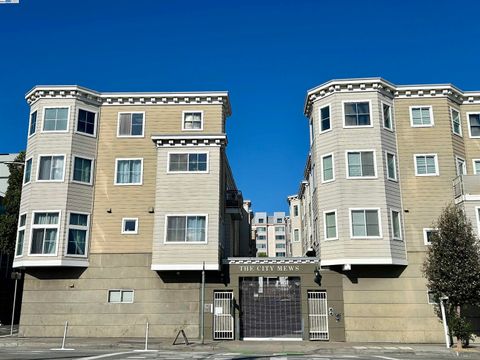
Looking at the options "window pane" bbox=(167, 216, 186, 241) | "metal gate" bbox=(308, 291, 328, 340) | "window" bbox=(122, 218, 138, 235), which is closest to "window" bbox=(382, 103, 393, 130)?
"metal gate" bbox=(308, 291, 328, 340)

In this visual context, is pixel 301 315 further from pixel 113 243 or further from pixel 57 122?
pixel 57 122

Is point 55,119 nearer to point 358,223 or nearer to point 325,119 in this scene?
point 325,119

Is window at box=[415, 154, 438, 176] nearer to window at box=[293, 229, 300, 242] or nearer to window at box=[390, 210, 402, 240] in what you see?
window at box=[390, 210, 402, 240]

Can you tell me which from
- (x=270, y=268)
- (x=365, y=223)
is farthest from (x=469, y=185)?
(x=270, y=268)

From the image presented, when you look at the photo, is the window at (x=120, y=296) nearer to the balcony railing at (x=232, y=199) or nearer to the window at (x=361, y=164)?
the balcony railing at (x=232, y=199)

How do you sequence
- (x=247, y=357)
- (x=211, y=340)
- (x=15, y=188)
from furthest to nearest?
1. (x=15, y=188)
2. (x=211, y=340)
3. (x=247, y=357)

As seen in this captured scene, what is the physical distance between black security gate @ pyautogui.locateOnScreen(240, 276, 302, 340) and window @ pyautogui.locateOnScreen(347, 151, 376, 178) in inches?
258

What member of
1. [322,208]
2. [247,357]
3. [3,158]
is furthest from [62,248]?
[3,158]

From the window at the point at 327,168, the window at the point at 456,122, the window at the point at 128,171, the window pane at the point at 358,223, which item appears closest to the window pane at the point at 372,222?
the window pane at the point at 358,223

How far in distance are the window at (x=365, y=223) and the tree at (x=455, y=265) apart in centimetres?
280

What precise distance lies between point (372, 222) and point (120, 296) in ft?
46.3

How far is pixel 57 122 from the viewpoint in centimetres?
2691

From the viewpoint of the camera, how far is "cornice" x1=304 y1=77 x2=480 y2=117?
1019 inches

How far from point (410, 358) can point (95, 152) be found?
1983 cm
